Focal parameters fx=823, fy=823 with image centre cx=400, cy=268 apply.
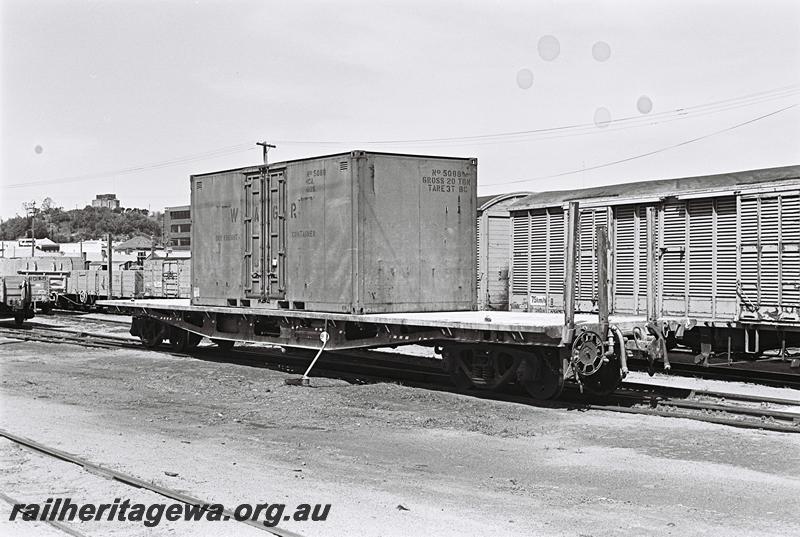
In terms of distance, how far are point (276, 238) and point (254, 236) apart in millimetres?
724

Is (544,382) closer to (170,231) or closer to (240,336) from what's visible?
(240,336)

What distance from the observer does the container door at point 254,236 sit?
1545cm

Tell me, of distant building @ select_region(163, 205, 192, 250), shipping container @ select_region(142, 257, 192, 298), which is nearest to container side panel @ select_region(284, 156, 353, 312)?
shipping container @ select_region(142, 257, 192, 298)

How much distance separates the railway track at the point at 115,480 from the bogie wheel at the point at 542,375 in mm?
5961

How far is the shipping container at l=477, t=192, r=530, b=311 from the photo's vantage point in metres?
18.0

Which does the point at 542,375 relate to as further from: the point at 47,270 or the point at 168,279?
the point at 47,270

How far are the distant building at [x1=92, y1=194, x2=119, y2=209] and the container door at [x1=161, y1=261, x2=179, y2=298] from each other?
149 meters

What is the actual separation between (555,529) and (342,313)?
8.10 meters

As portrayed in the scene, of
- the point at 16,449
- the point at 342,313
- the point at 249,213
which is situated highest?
the point at 249,213

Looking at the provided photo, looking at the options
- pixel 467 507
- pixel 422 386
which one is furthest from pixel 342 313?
pixel 467 507

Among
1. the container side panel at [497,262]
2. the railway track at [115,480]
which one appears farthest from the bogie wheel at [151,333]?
the railway track at [115,480]

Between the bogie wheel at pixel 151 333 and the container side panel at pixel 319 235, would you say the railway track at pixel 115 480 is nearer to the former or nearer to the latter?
the container side panel at pixel 319 235

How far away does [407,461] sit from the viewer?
315 inches

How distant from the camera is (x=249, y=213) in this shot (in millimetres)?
15828
